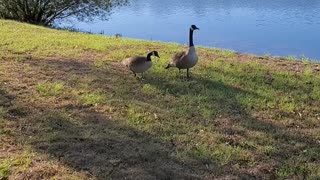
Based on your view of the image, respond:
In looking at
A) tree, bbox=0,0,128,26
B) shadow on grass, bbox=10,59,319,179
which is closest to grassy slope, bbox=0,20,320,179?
shadow on grass, bbox=10,59,319,179

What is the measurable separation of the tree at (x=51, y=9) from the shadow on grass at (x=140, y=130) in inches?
545

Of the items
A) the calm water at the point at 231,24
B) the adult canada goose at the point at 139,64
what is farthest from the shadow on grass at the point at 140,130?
the calm water at the point at 231,24

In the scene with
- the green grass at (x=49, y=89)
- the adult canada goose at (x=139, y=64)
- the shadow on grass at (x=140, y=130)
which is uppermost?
the adult canada goose at (x=139, y=64)

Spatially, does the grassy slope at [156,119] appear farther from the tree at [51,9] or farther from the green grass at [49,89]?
the tree at [51,9]

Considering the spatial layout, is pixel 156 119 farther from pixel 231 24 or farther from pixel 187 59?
pixel 231 24

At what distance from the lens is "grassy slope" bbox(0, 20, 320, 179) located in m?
5.11

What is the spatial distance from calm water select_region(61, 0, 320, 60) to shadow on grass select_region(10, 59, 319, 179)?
26.6ft

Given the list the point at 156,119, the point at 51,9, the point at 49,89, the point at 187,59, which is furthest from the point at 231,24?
the point at 156,119

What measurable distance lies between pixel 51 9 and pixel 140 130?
56.7 ft

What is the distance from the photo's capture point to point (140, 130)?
602 cm

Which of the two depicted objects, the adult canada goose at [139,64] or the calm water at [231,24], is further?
the calm water at [231,24]

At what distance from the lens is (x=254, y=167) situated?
518 centimetres

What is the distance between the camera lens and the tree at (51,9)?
70.7 feet

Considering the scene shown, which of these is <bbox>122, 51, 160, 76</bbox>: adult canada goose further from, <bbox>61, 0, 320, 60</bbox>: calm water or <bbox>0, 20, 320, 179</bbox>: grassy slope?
<bbox>61, 0, 320, 60</bbox>: calm water
